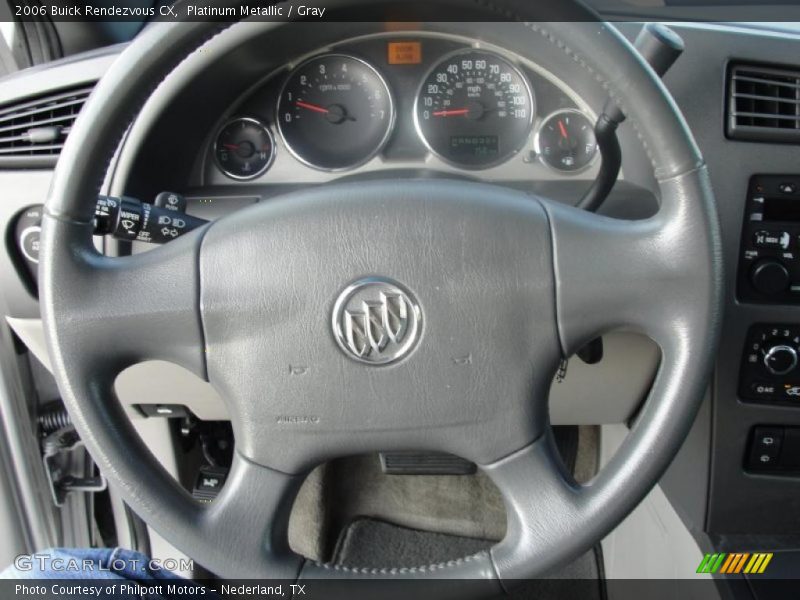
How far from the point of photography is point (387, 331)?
2.64 ft

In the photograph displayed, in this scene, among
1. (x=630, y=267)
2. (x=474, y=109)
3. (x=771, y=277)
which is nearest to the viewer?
(x=630, y=267)

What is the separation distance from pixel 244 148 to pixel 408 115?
28cm

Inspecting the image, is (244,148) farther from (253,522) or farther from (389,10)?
(253,522)

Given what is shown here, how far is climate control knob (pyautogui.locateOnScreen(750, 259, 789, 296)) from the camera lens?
1049mm

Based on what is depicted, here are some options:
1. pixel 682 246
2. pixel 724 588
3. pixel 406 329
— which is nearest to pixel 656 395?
pixel 682 246

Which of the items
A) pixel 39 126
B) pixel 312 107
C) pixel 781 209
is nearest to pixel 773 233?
pixel 781 209

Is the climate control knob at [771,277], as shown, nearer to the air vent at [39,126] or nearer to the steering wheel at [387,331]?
the steering wheel at [387,331]

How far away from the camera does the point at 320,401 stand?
0.82 metres

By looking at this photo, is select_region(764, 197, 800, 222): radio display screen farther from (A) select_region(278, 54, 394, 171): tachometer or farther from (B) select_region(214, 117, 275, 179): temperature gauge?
(B) select_region(214, 117, 275, 179): temperature gauge

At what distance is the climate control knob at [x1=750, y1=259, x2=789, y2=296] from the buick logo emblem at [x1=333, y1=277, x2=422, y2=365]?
0.55 metres

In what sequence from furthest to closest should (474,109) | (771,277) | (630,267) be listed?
(474,109) < (771,277) < (630,267)

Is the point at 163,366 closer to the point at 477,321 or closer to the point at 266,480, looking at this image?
the point at 266,480

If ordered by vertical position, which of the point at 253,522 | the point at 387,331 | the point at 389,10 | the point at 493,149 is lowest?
the point at 253,522

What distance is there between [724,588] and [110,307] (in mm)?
963
